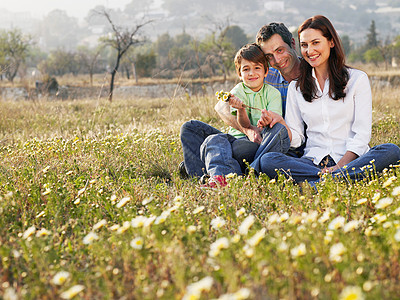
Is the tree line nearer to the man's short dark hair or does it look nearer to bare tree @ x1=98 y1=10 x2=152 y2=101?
bare tree @ x1=98 y1=10 x2=152 y2=101

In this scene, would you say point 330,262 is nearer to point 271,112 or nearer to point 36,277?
point 36,277

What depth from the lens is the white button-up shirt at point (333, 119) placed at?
312 centimetres

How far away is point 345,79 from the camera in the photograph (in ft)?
10.4

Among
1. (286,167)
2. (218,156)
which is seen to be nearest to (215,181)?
(218,156)

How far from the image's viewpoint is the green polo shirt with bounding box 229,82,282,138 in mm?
3457

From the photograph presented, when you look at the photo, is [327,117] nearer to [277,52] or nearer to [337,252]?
[277,52]

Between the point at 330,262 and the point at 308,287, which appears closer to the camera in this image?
the point at 308,287

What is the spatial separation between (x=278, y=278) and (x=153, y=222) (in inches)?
28.5

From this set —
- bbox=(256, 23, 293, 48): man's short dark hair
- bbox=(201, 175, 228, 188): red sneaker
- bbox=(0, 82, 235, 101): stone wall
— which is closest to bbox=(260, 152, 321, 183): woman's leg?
bbox=(201, 175, 228, 188): red sneaker

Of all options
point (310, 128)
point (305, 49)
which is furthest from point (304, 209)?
point (305, 49)

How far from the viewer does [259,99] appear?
11.5 feet

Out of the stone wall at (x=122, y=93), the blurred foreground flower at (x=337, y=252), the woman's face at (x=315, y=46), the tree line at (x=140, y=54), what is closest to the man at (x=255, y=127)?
the woman's face at (x=315, y=46)

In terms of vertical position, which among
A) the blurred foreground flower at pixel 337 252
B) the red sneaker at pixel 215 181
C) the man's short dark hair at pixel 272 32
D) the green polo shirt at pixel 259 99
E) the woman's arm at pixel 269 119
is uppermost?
the man's short dark hair at pixel 272 32

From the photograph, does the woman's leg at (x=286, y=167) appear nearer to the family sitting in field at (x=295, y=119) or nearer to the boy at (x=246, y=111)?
the family sitting in field at (x=295, y=119)
